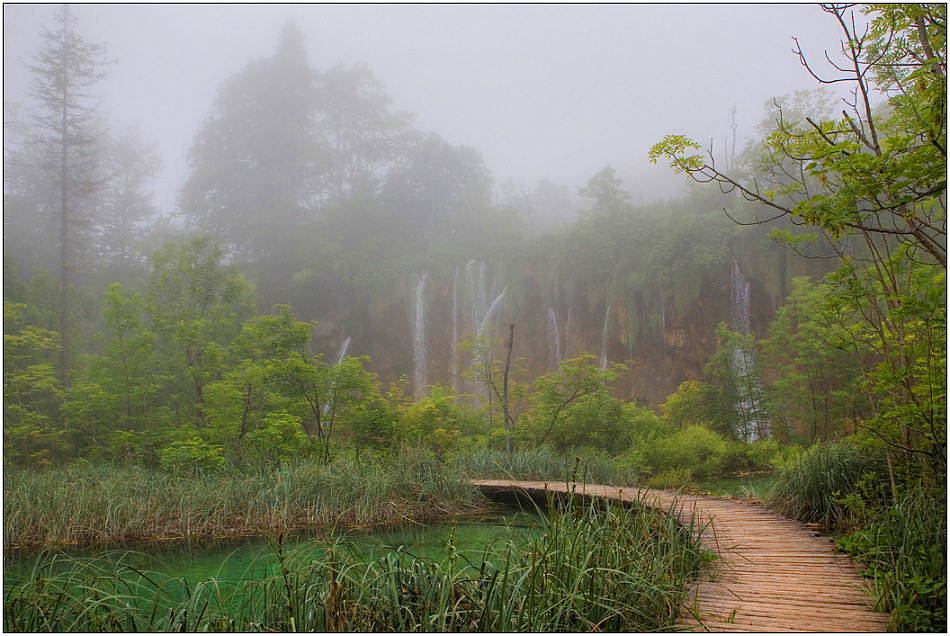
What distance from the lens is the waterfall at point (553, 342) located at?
1748 cm

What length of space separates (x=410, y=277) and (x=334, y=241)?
14.1 feet

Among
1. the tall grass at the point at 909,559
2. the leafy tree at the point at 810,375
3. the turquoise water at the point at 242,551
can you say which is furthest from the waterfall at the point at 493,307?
the tall grass at the point at 909,559

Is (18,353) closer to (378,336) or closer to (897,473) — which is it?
(378,336)

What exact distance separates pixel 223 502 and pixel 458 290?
533 inches

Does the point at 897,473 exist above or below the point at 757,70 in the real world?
below

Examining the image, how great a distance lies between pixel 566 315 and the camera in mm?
17875

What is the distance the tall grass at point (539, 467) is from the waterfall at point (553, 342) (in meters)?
8.09

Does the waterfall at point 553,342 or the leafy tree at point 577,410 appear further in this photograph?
the waterfall at point 553,342

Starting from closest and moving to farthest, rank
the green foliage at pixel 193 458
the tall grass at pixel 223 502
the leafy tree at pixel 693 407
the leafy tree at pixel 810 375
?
the tall grass at pixel 223 502
the green foliage at pixel 193 458
the leafy tree at pixel 810 375
the leafy tree at pixel 693 407

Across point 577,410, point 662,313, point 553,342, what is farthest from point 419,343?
point 577,410

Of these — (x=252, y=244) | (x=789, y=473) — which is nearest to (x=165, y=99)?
(x=252, y=244)

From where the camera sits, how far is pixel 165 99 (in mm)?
23359

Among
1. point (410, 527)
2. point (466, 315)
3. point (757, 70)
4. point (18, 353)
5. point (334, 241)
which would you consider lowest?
point (410, 527)

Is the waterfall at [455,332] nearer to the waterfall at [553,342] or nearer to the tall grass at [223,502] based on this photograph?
the waterfall at [553,342]
